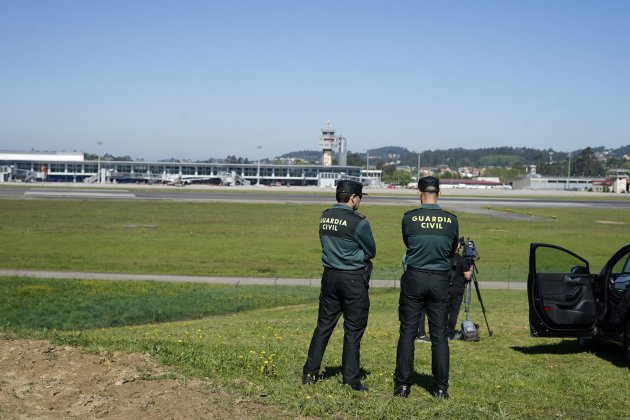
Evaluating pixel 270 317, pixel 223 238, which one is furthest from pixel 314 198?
pixel 270 317

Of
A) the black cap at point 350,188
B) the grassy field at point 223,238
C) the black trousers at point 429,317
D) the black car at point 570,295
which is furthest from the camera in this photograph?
the grassy field at point 223,238

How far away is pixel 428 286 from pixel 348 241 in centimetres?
102

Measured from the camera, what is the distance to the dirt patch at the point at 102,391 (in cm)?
695

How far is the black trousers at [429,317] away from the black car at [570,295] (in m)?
2.89

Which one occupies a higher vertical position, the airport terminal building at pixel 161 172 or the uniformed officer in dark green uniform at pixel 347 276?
the uniformed officer in dark green uniform at pixel 347 276

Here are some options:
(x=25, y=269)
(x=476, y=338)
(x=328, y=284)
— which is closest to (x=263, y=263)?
(x=25, y=269)

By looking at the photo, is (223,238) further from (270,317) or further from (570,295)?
(570,295)

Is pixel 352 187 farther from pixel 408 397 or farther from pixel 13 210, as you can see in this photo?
pixel 13 210

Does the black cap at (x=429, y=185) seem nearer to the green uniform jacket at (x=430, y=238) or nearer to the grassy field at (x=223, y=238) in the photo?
the green uniform jacket at (x=430, y=238)

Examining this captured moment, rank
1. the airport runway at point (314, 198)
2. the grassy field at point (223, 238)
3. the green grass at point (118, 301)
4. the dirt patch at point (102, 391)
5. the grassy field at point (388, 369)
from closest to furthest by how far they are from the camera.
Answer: the dirt patch at point (102, 391)
the grassy field at point (388, 369)
the green grass at point (118, 301)
the grassy field at point (223, 238)
the airport runway at point (314, 198)

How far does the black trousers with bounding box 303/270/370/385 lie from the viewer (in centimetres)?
836

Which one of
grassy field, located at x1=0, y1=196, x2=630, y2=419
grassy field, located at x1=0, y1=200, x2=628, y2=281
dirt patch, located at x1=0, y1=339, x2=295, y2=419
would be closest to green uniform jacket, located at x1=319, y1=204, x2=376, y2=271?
grassy field, located at x1=0, y1=196, x2=630, y2=419

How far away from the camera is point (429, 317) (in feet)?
27.5

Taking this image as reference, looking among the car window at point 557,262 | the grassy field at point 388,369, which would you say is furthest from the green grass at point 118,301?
the car window at point 557,262
